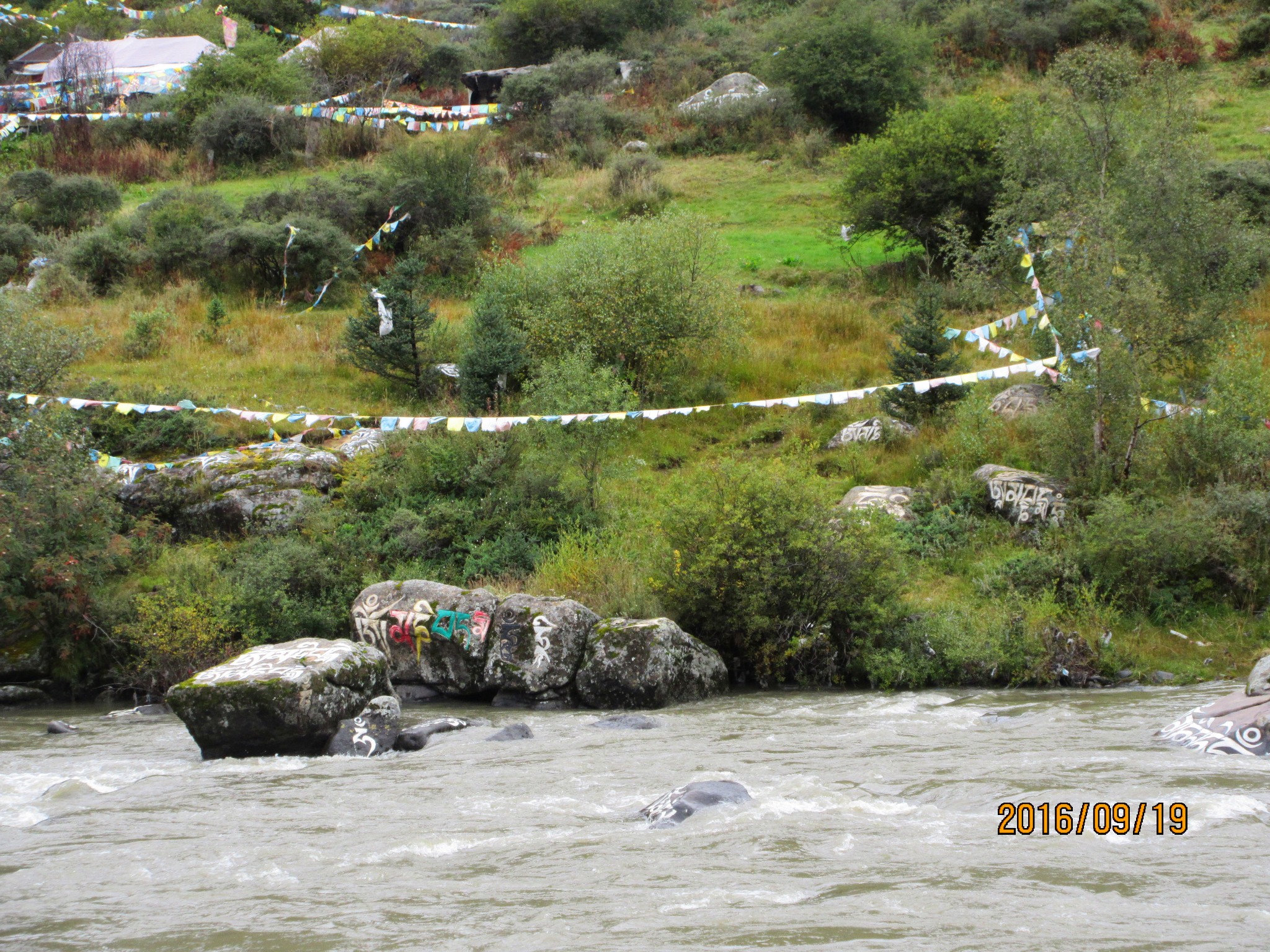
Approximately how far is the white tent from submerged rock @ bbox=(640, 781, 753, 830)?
49.3 m

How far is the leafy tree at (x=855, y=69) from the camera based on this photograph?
128ft

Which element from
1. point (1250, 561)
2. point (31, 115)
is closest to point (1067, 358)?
point (1250, 561)

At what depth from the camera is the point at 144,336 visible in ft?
82.6

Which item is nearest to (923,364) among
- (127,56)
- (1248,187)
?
(1248,187)

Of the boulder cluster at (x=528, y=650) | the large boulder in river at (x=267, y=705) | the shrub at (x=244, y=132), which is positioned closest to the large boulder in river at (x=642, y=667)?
the boulder cluster at (x=528, y=650)

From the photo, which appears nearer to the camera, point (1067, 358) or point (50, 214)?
point (1067, 358)

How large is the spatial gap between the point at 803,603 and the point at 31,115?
4287cm

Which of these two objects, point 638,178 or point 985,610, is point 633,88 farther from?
point 985,610

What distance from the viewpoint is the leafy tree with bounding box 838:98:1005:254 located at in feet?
90.5

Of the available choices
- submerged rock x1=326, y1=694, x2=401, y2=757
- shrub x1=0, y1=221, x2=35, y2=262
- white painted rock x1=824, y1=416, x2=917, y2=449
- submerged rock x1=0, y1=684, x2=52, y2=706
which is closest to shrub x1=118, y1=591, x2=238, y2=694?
submerged rock x1=0, y1=684, x2=52, y2=706

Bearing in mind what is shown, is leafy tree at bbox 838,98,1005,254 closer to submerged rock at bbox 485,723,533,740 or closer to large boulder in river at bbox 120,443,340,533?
large boulder in river at bbox 120,443,340,533

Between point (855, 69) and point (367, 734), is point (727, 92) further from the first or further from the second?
point (367, 734)

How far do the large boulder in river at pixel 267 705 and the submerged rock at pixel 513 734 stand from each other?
154 centimetres

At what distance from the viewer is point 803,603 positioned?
14.1m
